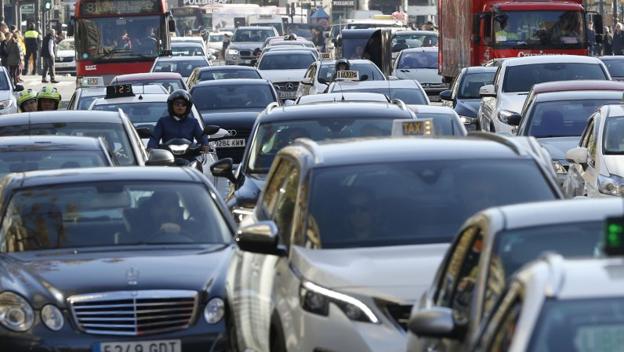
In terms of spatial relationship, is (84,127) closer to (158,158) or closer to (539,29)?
(158,158)

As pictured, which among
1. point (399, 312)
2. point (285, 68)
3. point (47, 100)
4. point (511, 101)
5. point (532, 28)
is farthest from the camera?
point (285, 68)

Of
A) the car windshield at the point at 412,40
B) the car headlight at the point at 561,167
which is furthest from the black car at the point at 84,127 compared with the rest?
the car windshield at the point at 412,40

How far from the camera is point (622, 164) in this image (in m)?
16.8

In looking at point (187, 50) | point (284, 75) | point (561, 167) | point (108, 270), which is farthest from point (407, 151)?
point (187, 50)

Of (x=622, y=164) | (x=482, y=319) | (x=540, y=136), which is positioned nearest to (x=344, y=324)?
(x=482, y=319)

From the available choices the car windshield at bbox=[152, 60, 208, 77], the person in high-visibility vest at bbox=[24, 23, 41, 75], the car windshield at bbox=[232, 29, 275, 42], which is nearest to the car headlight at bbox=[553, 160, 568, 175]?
the car windshield at bbox=[152, 60, 208, 77]

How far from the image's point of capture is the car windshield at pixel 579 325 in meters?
5.03

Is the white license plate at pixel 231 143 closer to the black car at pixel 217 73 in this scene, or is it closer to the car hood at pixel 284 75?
the black car at pixel 217 73

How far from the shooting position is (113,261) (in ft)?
33.6

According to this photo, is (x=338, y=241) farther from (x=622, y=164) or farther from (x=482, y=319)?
(x=622, y=164)

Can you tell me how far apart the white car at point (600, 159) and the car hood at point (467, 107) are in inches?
507

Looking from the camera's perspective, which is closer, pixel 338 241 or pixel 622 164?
pixel 338 241

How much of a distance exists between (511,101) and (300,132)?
1189cm

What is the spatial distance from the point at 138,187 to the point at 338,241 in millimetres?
2579
